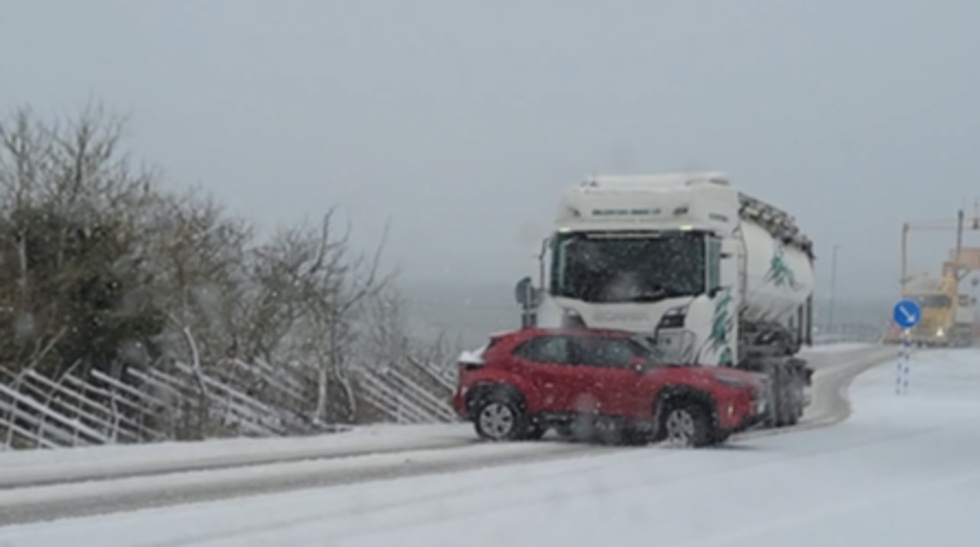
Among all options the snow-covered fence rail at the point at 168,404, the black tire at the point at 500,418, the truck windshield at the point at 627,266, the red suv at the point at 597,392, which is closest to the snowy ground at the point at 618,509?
the red suv at the point at 597,392

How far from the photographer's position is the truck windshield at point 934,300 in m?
75.2

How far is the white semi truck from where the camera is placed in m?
20.3

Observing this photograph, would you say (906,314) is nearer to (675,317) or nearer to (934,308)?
(675,317)

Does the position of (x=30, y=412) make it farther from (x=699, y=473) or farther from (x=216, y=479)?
(x=699, y=473)

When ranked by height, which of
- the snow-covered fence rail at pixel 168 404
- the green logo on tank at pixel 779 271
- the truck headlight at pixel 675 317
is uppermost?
the green logo on tank at pixel 779 271

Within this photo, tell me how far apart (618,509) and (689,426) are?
269 inches

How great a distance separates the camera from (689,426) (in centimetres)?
1872

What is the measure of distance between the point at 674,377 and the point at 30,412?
8.73m

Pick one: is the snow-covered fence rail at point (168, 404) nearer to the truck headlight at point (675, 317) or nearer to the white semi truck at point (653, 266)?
the white semi truck at point (653, 266)

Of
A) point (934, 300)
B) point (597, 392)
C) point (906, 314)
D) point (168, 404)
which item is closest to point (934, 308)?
point (934, 300)

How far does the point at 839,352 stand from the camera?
199 ft

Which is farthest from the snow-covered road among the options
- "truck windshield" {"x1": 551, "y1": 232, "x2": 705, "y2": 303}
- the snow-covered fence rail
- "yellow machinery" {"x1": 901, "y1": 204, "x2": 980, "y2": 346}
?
"yellow machinery" {"x1": 901, "y1": 204, "x2": 980, "y2": 346}

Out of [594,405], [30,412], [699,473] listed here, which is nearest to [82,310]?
[30,412]

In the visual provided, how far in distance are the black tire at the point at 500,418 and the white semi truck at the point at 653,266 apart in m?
1.96
